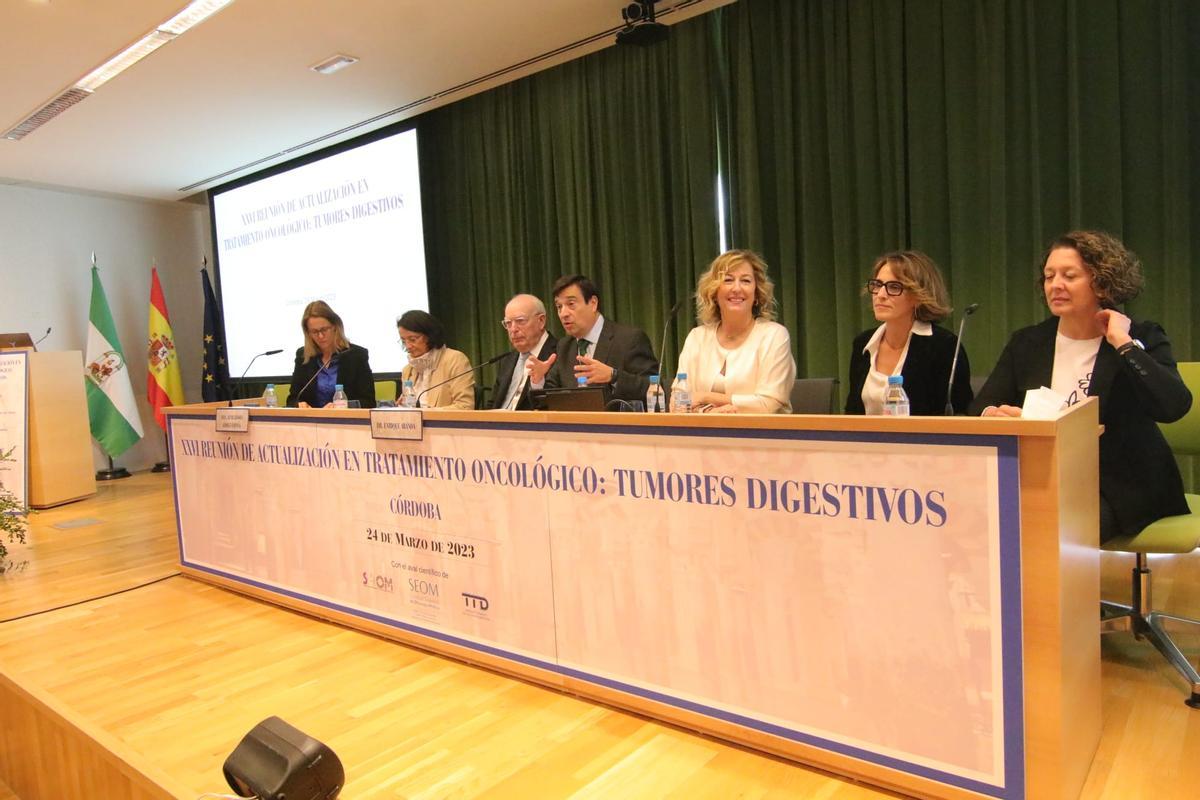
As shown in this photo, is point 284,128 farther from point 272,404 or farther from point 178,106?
point 272,404

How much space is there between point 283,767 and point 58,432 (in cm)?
589

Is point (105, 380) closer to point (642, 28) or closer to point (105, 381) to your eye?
point (105, 381)

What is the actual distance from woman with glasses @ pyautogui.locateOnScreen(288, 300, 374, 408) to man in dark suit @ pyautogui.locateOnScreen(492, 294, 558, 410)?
756mm

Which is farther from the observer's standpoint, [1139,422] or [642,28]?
[642,28]

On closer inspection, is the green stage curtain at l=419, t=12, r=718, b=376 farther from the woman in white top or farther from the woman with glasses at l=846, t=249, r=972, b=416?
the woman with glasses at l=846, t=249, r=972, b=416

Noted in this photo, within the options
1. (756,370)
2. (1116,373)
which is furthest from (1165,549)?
(756,370)

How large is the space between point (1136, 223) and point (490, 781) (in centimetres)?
312

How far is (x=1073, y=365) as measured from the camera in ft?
6.78

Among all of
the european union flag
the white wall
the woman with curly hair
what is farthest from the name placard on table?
the european union flag

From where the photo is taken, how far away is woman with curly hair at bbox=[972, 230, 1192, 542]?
74.9 inches

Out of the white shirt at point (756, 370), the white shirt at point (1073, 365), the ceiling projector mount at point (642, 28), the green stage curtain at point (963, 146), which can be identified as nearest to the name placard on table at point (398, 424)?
the white shirt at point (756, 370)

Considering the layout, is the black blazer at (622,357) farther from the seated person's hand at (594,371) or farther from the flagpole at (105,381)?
the flagpole at (105,381)

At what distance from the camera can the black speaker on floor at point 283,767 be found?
1.00m

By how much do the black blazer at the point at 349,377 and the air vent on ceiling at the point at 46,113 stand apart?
241cm
